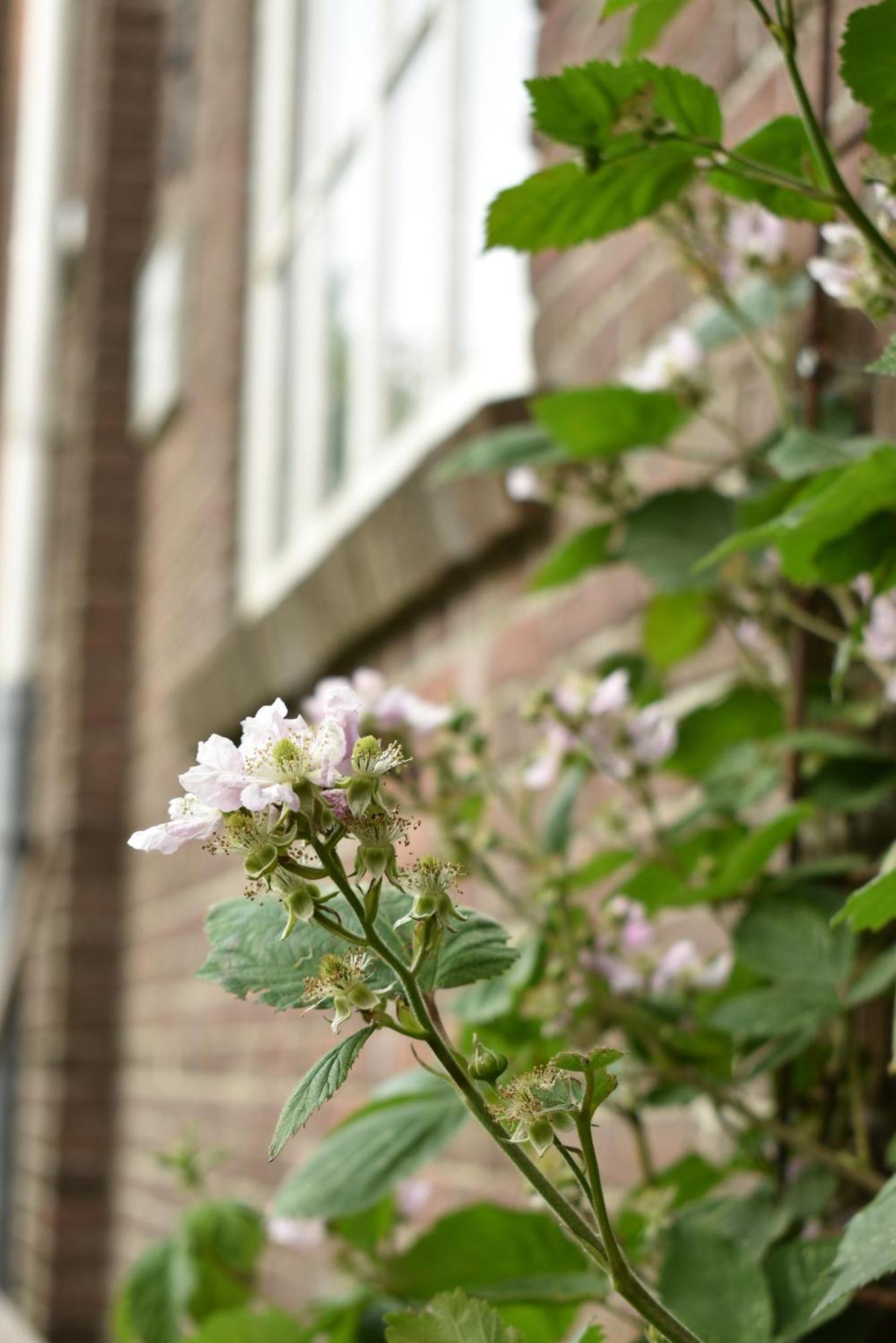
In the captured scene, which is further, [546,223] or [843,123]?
[843,123]

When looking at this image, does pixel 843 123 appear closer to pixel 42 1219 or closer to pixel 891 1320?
pixel 891 1320

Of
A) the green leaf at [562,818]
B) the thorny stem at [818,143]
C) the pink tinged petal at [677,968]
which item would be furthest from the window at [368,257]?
the thorny stem at [818,143]

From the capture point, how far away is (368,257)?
265 centimetres

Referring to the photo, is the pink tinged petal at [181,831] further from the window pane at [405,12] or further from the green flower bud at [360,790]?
the window pane at [405,12]

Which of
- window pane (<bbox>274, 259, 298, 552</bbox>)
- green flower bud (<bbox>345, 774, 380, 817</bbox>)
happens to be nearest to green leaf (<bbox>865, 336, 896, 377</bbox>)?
green flower bud (<bbox>345, 774, 380, 817</bbox>)

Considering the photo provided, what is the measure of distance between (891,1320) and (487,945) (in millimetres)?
635

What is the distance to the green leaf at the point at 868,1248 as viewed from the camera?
0.58 meters

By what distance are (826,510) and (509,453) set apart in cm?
43

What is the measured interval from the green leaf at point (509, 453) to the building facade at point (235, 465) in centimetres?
14

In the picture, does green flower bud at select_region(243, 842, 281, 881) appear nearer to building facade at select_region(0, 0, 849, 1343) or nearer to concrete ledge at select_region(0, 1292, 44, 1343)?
building facade at select_region(0, 0, 849, 1343)

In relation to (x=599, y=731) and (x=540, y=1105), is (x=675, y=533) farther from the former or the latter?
(x=540, y=1105)

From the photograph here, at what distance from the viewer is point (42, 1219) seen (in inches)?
154

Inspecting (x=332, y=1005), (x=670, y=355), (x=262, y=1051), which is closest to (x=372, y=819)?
(x=332, y=1005)

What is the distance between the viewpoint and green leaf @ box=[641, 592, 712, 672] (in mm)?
1319
